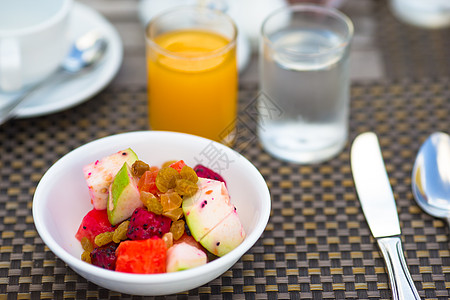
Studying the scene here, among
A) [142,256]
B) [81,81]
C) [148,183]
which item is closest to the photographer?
[142,256]

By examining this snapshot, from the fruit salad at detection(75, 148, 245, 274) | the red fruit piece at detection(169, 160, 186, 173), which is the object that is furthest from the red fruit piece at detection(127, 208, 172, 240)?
the red fruit piece at detection(169, 160, 186, 173)

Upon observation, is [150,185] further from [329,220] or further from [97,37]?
[97,37]

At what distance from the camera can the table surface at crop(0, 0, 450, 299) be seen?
1.02 m

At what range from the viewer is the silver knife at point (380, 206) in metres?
0.99

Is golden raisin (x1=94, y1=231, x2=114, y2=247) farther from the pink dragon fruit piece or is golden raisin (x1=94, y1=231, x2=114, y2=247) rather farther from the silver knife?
the silver knife

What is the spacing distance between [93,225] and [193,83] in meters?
0.39

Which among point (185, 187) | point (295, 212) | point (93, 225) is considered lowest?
point (295, 212)

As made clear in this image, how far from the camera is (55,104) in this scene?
1.33m

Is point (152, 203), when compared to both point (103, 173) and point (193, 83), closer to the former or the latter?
point (103, 173)

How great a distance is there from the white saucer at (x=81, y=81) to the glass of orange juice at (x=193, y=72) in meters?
0.20

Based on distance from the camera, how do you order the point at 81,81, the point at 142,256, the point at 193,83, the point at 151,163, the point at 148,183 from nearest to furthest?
the point at 142,256 → the point at 148,183 → the point at 151,163 → the point at 193,83 → the point at 81,81

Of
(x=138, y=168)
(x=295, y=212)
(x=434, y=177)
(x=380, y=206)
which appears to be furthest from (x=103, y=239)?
(x=434, y=177)

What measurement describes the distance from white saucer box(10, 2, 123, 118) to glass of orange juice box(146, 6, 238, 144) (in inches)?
7.7

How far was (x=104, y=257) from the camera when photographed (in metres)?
0.88
